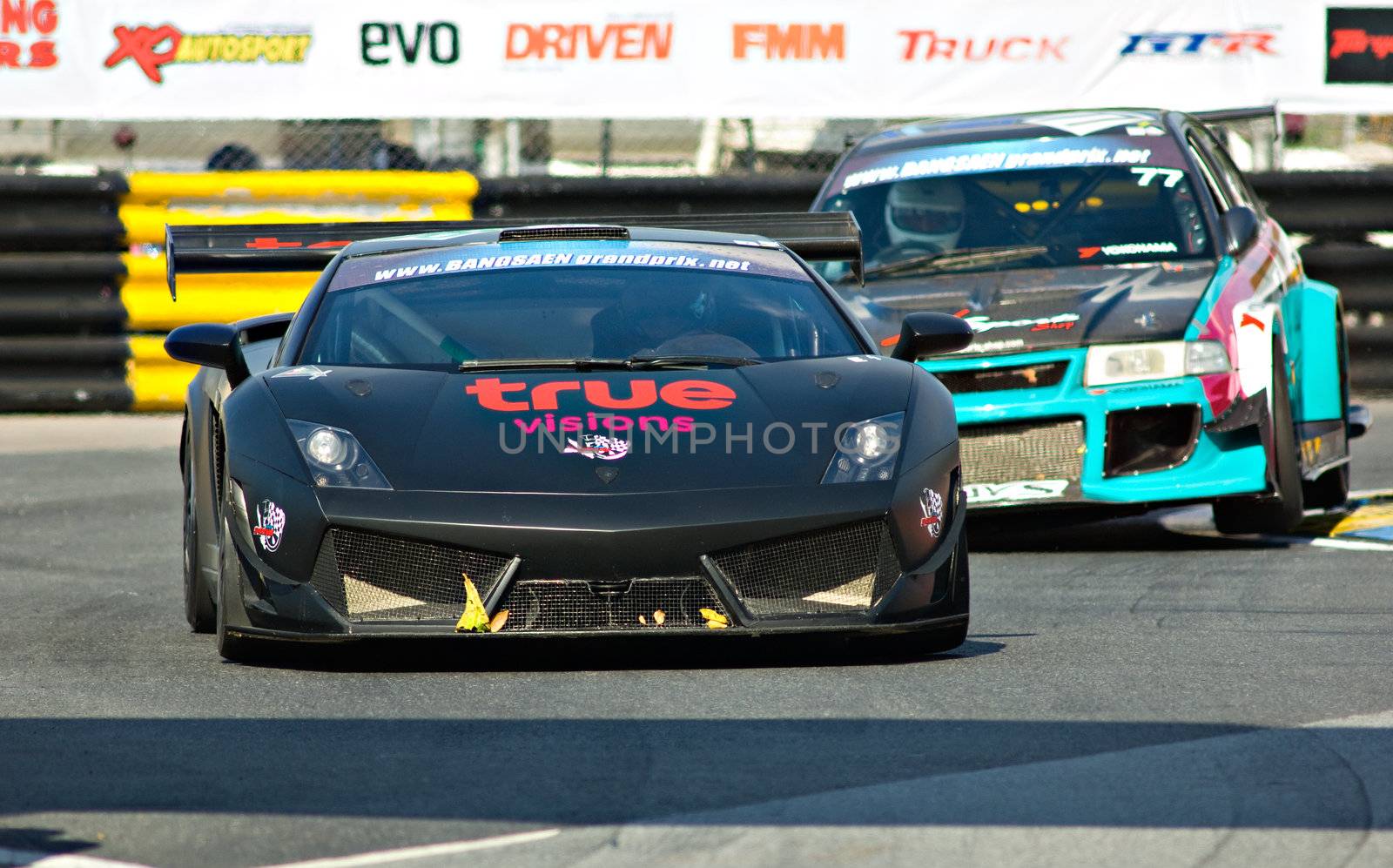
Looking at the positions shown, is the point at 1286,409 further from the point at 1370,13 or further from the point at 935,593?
the point at 1370,13

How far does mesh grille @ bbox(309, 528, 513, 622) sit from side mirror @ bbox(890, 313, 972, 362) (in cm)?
172

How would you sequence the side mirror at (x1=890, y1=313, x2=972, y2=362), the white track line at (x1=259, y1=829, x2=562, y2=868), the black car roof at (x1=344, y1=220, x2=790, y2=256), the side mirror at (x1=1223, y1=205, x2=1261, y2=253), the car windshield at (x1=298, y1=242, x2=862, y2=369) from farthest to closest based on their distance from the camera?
the side mirror at (x1=1223, y1=205, x2=1261, y2=253) → the black car roof at (x1=344, y1=220, x2=790, y2=256) → the side mirror at (x1=890, y1=313, x2=972, y2=362) → the car windshield at (x1=298, y1=242, x2=862, y2=369) → the white track line at (x1=259, y1=829, x2=562, y2=868)

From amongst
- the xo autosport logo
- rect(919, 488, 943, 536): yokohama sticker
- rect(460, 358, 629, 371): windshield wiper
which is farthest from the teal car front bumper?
the xo autosport logo

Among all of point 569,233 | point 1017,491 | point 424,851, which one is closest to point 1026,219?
point 1017,491

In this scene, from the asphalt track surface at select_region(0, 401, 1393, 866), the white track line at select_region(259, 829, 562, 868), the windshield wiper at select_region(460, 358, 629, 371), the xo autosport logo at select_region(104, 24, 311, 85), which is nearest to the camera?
the white track line at select_region(259, 829, 562, 868)

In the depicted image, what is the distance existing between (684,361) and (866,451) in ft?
2.18

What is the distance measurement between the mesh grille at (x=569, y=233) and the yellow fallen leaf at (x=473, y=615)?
202cm

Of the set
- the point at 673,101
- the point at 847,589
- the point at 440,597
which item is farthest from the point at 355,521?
the point at 673,101

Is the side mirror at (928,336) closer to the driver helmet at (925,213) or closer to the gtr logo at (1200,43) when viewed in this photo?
the driver helmet at (925,213)

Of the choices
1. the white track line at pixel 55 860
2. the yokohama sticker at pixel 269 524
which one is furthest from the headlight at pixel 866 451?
the white track line at pixel 55 860

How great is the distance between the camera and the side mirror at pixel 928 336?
6.57 meters

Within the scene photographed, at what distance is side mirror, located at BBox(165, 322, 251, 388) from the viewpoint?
627 cm

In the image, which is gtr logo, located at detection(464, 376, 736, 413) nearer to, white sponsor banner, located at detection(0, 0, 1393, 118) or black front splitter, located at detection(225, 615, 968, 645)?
black front splitter, located at detection(225, 615, 968, 645)

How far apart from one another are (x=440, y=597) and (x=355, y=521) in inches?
10.6
